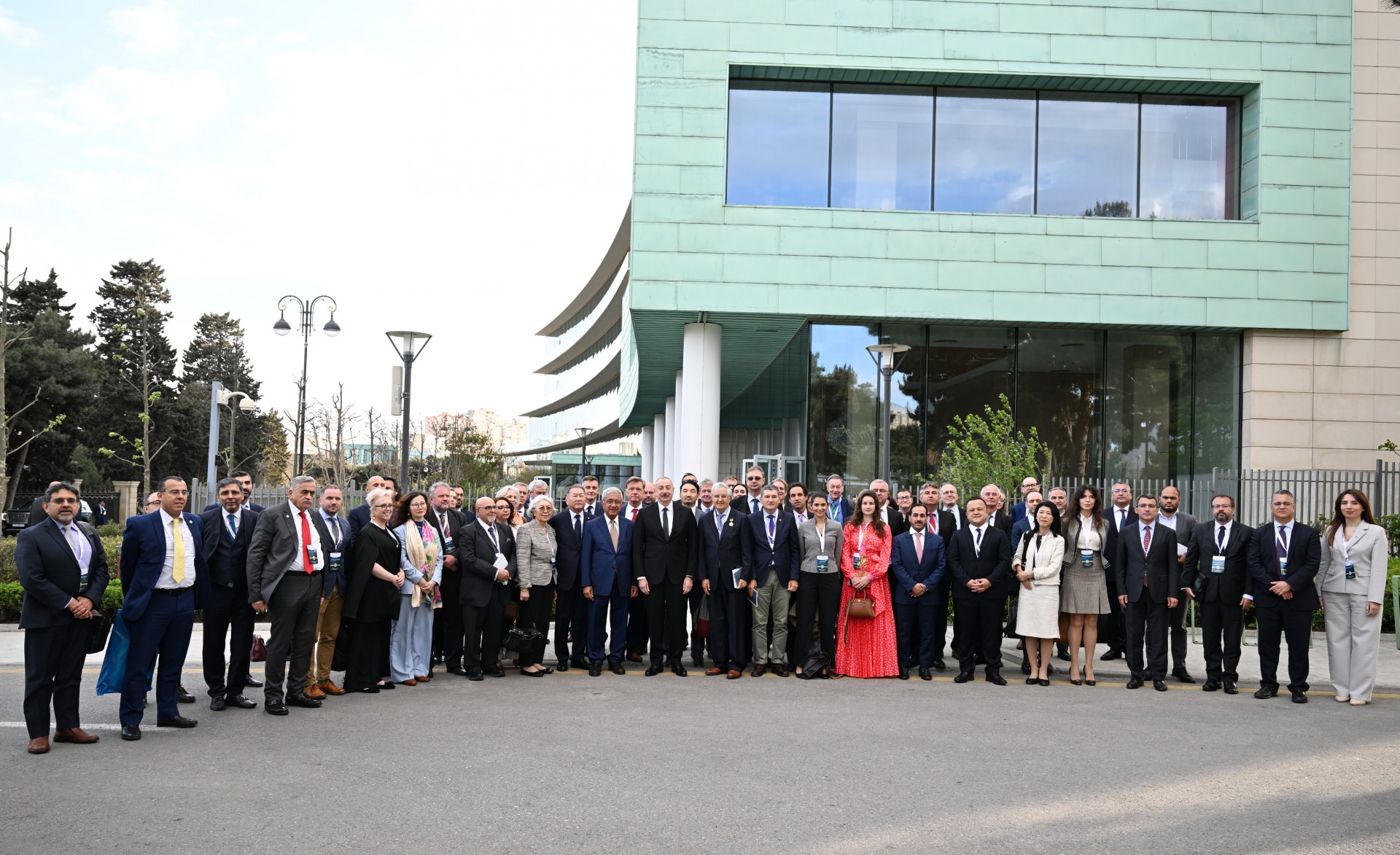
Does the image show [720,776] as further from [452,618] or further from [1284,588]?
[1284,588]

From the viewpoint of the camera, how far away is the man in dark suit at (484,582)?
11.1 meters

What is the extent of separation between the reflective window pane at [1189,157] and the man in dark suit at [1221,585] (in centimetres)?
1215

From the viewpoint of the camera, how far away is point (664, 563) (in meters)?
11.5

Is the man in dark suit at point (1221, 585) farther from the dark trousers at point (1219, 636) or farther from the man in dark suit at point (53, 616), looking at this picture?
the man in dark suit at point (53, 616)

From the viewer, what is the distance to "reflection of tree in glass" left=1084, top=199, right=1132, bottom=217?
2138 cm

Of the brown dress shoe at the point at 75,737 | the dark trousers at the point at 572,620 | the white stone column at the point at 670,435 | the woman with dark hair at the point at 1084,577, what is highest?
the white stone column at the point at 670,435

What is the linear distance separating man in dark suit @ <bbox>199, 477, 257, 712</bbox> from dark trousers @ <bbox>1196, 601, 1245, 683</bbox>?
905 centimetres

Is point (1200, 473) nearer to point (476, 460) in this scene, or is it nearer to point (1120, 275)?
point (1120, 275)

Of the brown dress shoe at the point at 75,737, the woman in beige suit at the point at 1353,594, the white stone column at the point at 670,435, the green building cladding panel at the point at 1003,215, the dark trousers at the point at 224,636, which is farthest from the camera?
the white stone column at the point at 670,435

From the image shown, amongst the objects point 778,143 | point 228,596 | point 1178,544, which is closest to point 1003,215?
point 778,143

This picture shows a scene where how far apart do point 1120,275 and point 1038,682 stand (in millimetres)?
12317

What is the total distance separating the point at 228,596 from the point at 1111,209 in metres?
17.9

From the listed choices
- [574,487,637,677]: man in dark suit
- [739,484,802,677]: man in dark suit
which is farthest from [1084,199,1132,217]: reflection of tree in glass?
[574,487,637,677]: man in dark suit

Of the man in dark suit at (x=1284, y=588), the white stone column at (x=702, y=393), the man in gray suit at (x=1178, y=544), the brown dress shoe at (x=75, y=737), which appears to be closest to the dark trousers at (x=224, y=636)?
the brown dress shoe at (x=75, y=737)
